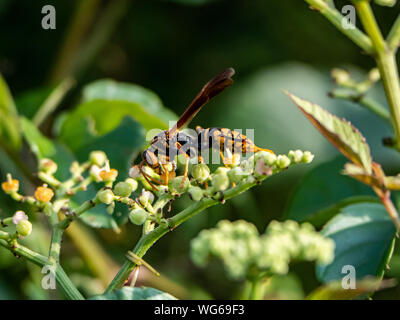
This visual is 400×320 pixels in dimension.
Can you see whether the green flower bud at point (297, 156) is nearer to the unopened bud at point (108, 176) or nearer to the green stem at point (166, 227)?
the green stem at point (166, 227)

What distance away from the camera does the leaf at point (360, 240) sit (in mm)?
1054

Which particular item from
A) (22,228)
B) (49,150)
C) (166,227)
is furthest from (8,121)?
(166,227)

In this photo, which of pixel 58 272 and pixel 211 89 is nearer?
pixel 58 272

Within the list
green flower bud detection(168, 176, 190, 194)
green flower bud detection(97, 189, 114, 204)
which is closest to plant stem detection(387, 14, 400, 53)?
green flower bud detection(168, 176, 190, 194)

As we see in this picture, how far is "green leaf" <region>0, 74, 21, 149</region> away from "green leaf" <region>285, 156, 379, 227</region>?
80 centimetres

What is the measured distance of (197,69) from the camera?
7.66ft

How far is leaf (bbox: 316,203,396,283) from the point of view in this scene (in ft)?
3.46

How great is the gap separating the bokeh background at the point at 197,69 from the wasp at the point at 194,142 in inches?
25.8

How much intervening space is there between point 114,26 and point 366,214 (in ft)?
4.93

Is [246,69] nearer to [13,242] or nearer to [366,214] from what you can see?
[366,214]

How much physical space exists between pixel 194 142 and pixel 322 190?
47cm

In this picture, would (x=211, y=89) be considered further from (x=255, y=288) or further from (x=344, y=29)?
(x=255, y=288)

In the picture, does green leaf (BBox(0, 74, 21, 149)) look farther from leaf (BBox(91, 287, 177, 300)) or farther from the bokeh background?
leaf (BBox(91, 287, 177, 300))

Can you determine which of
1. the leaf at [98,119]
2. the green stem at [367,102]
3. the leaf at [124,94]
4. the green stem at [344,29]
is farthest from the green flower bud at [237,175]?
the leaf at [124,94]
